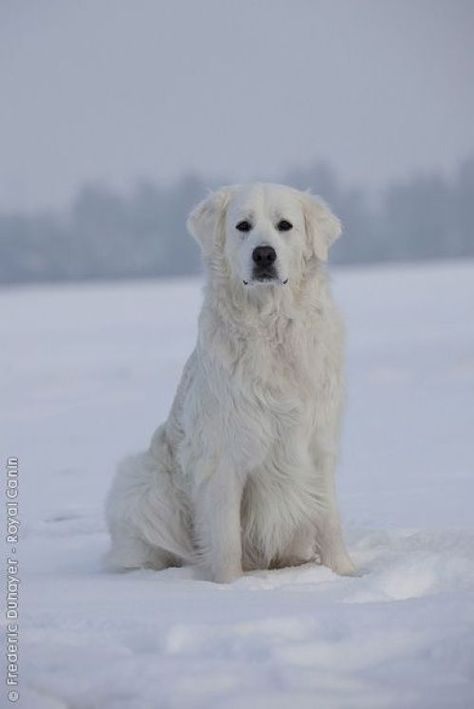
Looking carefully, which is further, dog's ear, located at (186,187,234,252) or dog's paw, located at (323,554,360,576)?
dog's ear, located at (186,187,234,252)

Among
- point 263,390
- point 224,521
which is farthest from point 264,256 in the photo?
point 224,521

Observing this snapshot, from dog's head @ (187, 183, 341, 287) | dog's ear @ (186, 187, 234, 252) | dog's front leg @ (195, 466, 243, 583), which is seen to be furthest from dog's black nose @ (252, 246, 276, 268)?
dog's front leg @ (195, 466, 243, 583)

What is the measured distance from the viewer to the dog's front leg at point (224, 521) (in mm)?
4492

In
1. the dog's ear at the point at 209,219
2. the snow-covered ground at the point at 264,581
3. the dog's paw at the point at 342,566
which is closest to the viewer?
the snow-covered ground at the point at 264,581

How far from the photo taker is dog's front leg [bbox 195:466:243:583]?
14.7ft

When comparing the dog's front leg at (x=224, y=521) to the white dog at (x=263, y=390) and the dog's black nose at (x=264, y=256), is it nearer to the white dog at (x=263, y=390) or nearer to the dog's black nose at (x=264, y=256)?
the white dog at (x=263, y=390)

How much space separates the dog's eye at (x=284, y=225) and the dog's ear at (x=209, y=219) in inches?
10.9

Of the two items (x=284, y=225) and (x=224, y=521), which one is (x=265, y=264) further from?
(x=224, y=521)

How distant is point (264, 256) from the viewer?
441 cm

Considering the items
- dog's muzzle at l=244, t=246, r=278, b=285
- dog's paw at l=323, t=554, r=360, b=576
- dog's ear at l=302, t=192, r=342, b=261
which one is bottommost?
dog's paw at l=323, t=554, r=360, b=576

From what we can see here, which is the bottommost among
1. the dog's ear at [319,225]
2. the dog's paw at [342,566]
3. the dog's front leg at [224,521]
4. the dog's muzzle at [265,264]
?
the dog's paw at [342,566]

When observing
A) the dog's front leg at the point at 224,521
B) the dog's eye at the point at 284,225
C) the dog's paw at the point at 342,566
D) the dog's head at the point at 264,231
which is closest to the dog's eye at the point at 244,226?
the dog's head at the point at 264,231

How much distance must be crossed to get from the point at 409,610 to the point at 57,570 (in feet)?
6.84

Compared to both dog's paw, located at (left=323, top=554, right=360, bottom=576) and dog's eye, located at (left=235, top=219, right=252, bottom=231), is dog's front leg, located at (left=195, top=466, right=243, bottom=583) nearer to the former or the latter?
dog's paw, located at (left=323, top=554, right=360, bottom=576)
